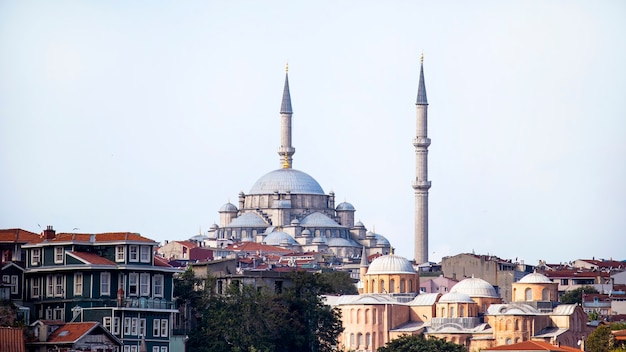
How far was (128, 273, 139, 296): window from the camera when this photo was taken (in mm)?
63094

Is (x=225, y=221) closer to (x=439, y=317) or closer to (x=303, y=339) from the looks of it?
(x=439, y=317)

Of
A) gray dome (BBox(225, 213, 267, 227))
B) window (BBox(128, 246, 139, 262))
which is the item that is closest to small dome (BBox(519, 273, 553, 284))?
window (BBox(128, 246, 139, 262))

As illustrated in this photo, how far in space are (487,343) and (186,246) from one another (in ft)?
140

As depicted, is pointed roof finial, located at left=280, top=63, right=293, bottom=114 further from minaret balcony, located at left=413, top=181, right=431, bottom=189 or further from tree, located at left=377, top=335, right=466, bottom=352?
tree, located at left=377, top=335, right=466, bottom=352

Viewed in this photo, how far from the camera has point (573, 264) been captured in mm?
132250

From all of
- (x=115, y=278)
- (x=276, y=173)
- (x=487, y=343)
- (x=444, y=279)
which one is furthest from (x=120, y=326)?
(x=276, y=173)

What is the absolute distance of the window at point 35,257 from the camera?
64188 millimetres

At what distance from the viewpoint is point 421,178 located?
440 ft

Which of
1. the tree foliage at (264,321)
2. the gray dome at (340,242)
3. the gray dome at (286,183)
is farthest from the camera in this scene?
the gray dome at (286,183)

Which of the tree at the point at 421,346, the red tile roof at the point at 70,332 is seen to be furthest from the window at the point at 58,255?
the tree at the point at 421,346

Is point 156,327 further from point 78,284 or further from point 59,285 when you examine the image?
point 59,285

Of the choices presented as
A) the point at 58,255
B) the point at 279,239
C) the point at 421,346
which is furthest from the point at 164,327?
the point at 279,239

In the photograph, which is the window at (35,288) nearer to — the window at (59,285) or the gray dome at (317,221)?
the window at (59,285)

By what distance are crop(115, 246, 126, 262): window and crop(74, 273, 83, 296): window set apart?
4.64ft
